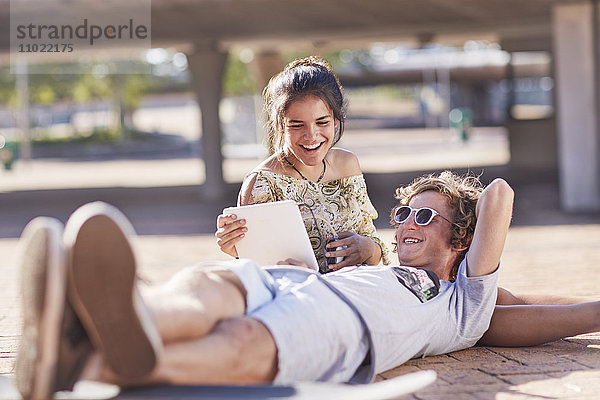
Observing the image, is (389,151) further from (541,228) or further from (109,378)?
(109,378)

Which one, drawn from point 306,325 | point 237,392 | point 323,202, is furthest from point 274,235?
point 237,392

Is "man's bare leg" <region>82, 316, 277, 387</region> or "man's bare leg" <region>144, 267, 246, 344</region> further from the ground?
"man's bare leg" <region>144, 267, 246, 344</region>

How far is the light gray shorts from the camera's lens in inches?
132

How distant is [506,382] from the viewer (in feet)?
13.0

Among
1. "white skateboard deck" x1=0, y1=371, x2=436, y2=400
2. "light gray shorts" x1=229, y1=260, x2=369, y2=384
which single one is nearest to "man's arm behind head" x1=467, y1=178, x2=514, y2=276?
"light gray shorts" x1=229, y1=260, x2=369, y2=384

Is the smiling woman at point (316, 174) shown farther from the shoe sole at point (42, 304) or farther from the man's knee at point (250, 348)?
the shoe sole at point (42, 304)

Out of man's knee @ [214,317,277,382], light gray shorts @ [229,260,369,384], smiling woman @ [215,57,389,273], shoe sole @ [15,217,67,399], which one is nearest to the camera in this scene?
shoe sole @ [15,217,67,399]

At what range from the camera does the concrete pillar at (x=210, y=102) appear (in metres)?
17.9

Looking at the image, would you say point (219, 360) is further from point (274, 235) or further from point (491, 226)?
point (491, 226)

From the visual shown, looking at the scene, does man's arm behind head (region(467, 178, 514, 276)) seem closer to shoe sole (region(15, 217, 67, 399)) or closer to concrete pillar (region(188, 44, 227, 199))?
shoe sole (region(15, 217, 67, 399))

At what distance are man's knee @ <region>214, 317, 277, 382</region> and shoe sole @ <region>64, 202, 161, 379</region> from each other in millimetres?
376

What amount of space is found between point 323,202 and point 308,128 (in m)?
0.40

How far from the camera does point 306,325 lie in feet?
11.3

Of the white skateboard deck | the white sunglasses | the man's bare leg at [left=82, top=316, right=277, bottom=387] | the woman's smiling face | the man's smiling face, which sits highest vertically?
the woman's smiling face
